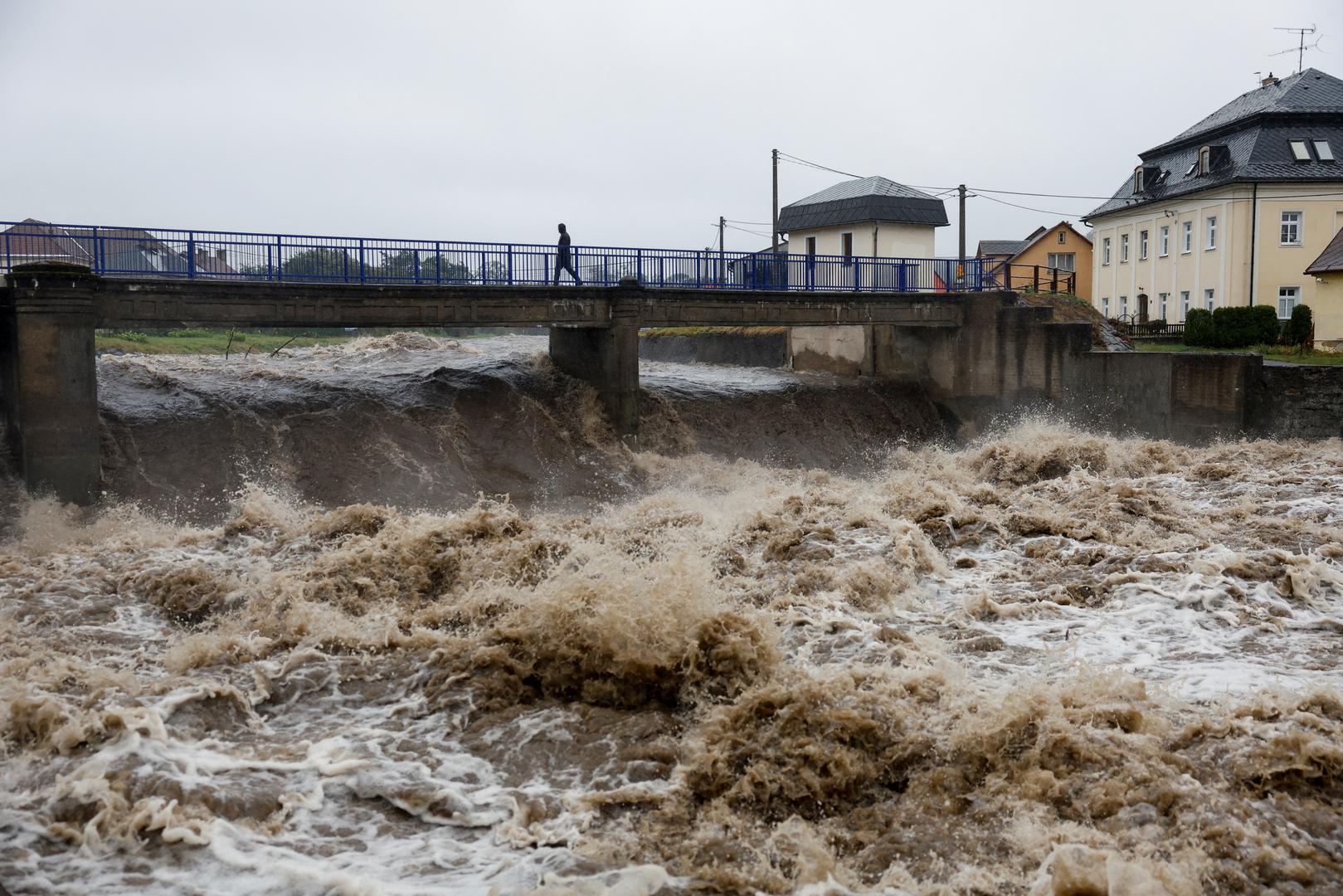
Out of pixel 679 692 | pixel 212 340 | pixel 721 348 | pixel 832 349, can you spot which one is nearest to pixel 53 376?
pixel 679 692

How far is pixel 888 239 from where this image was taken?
153ft

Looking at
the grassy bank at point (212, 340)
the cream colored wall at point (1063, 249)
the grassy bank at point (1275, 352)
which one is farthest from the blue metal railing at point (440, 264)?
the cream colored wall at point (1063, 249)

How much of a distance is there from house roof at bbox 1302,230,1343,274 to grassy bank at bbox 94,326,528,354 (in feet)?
91.3

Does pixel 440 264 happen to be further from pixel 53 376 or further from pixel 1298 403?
pixel 1298 403

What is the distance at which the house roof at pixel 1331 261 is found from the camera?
3631cm

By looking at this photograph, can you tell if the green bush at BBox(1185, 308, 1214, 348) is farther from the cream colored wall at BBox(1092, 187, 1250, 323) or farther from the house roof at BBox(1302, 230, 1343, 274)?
the cream colored wall at BBox(1092, 187, 1250, 323)

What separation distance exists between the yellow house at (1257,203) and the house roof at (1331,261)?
111 cm

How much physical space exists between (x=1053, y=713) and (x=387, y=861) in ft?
17.0

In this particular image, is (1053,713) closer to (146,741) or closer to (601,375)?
(146,741)

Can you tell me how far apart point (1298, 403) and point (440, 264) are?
19382 mm

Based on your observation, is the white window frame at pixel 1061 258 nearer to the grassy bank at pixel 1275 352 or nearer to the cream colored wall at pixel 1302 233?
the cream colored wall at pixel 1302 233

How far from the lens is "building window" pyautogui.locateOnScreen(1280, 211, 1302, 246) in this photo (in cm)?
4122

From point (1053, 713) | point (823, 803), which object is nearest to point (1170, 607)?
point (1053, 713)

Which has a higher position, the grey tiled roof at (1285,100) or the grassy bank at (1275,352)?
the grey tiled roof at (1285,100)
